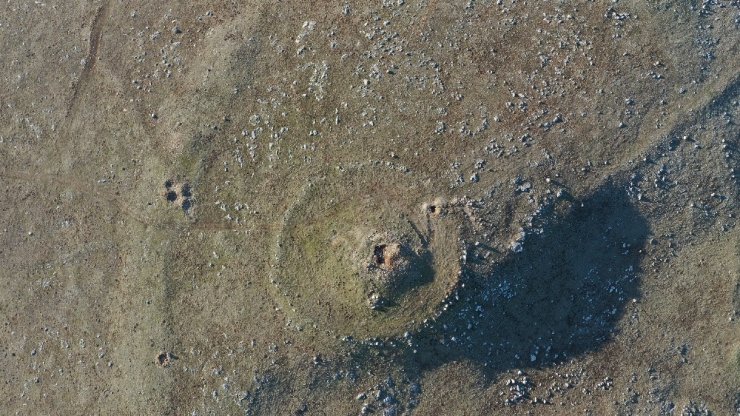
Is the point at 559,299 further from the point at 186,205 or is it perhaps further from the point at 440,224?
the point at 186,205

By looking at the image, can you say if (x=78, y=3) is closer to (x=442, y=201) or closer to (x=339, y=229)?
(x=339, y=229)

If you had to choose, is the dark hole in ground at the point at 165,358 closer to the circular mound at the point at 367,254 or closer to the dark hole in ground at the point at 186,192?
the circular mound at the point at 367,254

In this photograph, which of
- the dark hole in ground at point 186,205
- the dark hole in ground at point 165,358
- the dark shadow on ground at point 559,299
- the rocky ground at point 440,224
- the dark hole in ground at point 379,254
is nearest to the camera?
the dark hole in ground at point 379,254

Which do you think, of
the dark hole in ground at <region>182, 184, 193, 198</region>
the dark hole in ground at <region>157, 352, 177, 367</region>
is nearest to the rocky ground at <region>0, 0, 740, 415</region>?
the dark hole in ground at <region>182, 184, 193, 198</region>

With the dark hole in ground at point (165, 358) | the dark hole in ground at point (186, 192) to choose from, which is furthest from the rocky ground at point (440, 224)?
the dark hole in ground at point (165, 358)

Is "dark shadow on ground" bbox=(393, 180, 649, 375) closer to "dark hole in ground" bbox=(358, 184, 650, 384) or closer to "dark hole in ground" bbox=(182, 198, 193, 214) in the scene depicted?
"dark hole in ground" bbox=(358, 184, 650, 384)

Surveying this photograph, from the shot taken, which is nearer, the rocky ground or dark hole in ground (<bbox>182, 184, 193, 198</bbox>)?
the rocky ground

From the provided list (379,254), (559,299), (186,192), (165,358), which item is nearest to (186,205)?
(186,192)
